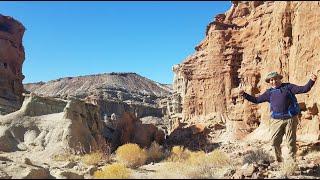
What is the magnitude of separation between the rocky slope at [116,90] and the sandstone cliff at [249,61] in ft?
157

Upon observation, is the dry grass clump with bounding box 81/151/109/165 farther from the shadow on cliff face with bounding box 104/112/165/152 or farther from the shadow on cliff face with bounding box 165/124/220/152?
the shadow on cliff face with bounding box 104/112/165/152

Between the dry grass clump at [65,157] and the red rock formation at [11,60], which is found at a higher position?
the red rock formation at [11,60]

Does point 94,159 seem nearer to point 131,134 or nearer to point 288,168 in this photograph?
point 288,168

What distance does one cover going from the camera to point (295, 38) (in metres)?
26.4

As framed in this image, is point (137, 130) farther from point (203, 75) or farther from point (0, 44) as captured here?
point (0, 44)

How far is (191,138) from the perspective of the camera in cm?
3791

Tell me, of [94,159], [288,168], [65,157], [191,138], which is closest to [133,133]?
[191,138]

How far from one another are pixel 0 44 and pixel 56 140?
2350 centimetres

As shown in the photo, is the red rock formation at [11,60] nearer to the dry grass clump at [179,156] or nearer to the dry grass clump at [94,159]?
the dry grass clump at [179,156]

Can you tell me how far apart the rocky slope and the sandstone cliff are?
47893mm

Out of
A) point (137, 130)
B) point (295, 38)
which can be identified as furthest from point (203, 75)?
point (295, 38)

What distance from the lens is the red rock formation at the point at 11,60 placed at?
4388 cm

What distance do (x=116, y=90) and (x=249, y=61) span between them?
81766mm

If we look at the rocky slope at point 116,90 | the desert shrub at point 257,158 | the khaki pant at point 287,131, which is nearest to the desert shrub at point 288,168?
the khaki pant at point 287,131
